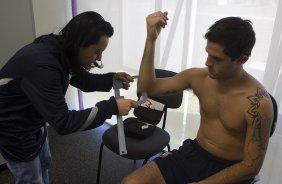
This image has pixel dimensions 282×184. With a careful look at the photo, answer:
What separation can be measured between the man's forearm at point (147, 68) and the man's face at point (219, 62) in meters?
0.32

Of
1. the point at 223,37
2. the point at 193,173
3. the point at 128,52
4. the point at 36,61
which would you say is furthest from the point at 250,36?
the point at 128,52

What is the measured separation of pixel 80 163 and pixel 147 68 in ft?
4.35

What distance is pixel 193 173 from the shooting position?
1377 mm

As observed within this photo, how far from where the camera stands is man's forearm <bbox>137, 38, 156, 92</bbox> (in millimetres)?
1454

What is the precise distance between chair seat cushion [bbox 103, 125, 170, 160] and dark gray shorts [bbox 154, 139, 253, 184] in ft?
0.92

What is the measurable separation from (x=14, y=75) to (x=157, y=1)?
1.35 m

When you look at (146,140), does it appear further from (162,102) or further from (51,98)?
(51,98)

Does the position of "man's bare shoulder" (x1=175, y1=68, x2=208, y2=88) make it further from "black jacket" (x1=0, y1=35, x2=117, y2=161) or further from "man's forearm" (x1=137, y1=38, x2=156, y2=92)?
"black jacket" (x1=0, y1=35, x2=117, y2=161)

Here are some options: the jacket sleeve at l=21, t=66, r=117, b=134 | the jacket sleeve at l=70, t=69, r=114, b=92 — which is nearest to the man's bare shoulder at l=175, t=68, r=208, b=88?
the jacket sleeve at l=70, t=69, r=114, b=92

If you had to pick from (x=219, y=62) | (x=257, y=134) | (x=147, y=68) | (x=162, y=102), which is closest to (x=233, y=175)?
(x=257, y=134)

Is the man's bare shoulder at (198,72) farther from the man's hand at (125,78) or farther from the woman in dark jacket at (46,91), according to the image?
the woman in dark jacket at (46,91)

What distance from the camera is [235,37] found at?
118cm

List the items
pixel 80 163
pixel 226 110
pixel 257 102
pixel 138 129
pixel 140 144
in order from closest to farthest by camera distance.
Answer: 1. pixel 257 102
2. pixel 226 110
3. pixel 140 144
4. pixel 138 129
5. pixel 80 163

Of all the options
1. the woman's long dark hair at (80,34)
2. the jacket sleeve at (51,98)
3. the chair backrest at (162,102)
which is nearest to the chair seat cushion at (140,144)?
the chair backrest at (162,102)
